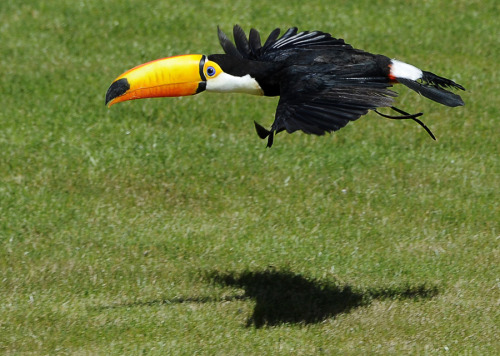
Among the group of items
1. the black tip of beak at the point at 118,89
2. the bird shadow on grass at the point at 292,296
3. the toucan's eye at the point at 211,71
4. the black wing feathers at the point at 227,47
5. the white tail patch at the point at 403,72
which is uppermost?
the black wing feathers at the point at 227,47

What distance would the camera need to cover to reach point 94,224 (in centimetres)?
891

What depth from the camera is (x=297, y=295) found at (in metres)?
7.82

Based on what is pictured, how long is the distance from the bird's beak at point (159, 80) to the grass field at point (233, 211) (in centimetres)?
173

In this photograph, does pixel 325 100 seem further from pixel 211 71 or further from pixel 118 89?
pixel 118 89

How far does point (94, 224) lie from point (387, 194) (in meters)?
3.12

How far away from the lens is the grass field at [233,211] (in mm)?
7297

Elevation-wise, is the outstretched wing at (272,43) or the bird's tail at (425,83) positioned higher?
the outstretched wing at (272,43)

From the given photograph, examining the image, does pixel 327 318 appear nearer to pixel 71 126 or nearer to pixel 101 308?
pixel 101 308

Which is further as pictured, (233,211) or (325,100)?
(233,211)

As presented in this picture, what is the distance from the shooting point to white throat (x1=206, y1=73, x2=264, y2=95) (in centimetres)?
767

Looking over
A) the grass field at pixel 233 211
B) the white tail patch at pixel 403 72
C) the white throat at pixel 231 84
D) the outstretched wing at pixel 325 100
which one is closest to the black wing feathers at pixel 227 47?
the white throat at pixel 231 84

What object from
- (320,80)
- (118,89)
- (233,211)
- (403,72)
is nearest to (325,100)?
(320,80)

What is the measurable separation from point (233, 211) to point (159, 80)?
7.18 ft

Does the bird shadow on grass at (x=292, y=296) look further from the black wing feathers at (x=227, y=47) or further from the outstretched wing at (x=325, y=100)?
the black wing feathers at (x=227, y=47)
